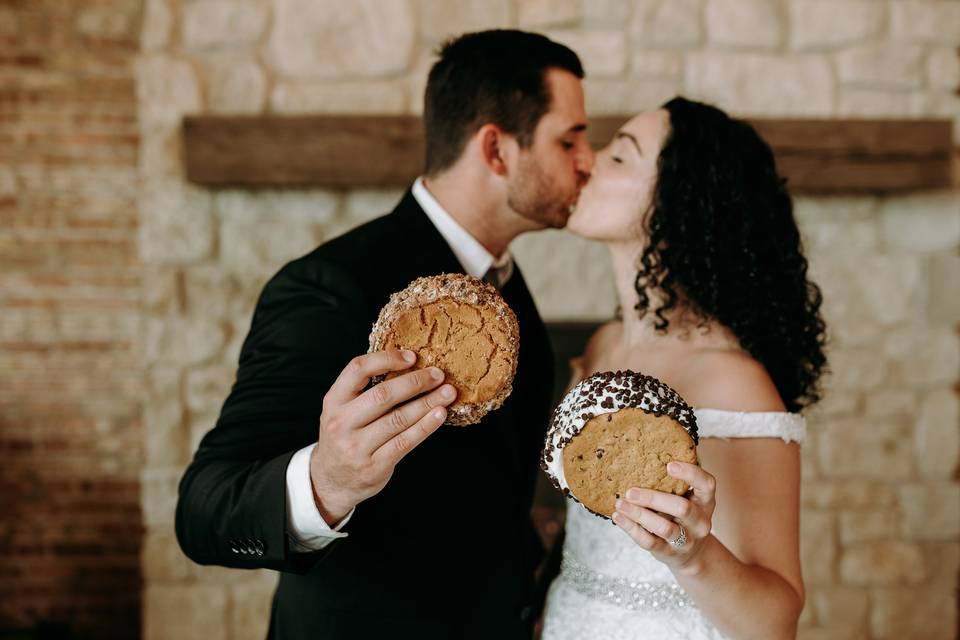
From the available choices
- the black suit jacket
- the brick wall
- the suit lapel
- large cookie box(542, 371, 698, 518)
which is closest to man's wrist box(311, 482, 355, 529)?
the black suit jacket

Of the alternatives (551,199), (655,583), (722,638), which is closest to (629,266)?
(551,199)

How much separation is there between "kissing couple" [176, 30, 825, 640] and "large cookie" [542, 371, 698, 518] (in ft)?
0.16

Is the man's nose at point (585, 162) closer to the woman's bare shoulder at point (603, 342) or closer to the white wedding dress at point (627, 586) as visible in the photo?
the woman's bare shoulder at point (603, 342)

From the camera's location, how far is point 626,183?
1.72 meters

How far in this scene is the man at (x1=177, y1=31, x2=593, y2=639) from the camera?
110 centimetres

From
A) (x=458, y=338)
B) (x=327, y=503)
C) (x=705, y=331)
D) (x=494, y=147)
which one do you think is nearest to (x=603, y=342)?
(x=705, y=331)

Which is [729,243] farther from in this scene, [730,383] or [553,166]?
[553,166]

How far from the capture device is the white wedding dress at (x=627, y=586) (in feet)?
4.71

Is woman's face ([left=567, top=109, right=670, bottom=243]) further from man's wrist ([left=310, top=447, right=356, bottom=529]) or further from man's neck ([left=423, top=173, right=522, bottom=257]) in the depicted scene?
man's wrist ([left=310, top=447, right=356, bottom=529])

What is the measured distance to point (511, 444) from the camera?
1.52 metres

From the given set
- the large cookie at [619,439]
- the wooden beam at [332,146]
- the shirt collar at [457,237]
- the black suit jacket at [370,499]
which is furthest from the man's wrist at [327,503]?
the wooden beam at [332,146]

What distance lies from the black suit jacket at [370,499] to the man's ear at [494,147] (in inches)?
12.5

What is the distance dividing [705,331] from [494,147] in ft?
2.37

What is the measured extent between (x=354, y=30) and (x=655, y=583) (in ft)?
7.72
